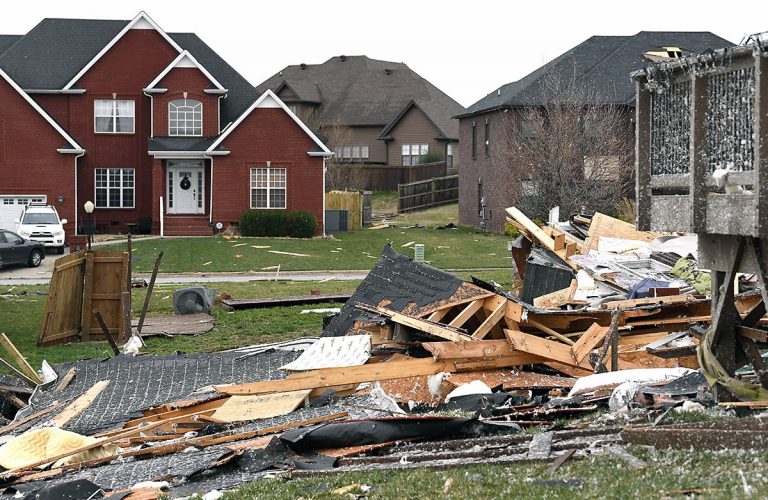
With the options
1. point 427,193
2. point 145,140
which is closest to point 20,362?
point 145,140

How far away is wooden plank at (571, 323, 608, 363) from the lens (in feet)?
41.8

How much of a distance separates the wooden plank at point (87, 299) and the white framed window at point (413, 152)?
52795 millimetres

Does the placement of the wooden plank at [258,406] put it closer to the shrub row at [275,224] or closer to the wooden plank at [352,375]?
the wooden plank at [352,375]

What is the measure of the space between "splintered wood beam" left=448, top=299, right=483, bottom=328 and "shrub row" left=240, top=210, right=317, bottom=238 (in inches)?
1127

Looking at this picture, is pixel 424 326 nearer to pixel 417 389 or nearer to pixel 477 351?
pixel 477 351

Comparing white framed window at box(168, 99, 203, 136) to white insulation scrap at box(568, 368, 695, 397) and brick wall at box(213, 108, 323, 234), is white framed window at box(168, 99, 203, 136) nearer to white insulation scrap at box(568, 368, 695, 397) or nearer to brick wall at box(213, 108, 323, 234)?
brick wall at box(213, 108, 323, 234)

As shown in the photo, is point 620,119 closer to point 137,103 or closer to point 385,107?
point 137,103

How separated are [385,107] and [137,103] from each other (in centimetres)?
3199

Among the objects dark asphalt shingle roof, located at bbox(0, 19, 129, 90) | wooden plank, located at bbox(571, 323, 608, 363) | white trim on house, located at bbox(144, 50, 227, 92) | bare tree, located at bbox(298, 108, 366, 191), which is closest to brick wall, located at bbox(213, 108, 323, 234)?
white trim on house, located at bbox(144, 50, 227, 92)

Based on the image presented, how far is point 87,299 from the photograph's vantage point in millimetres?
19594

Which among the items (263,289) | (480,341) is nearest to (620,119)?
(263,289)

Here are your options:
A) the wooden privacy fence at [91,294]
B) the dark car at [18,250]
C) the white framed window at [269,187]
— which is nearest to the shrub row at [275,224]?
the white framed window at [269,187]

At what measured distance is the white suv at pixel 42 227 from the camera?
37.2 m

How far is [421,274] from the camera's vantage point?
15.9m
